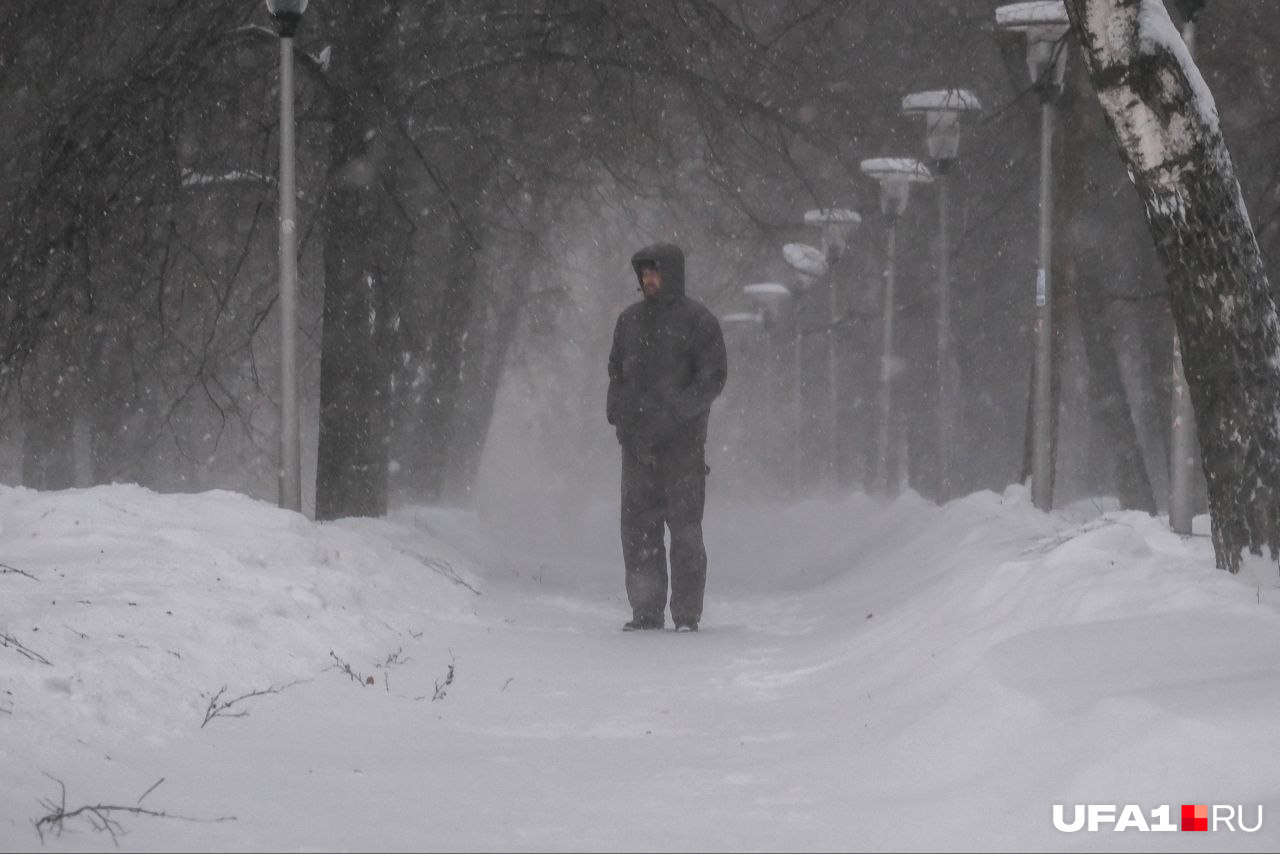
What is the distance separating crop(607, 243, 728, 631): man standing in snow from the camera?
361 inches

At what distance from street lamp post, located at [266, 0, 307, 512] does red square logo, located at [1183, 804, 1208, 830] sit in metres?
7.59

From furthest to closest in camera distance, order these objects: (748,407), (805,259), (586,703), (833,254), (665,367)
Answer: (748,407) → (805,259) → (833,254) → (665,367) → (586,703)

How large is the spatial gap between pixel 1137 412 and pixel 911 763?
3170cm

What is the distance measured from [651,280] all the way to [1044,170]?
582 centimetres

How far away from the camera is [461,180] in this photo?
1510 centimetres

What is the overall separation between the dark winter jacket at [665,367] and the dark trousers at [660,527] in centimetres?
12

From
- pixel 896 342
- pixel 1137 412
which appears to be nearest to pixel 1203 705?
pixel 896 342

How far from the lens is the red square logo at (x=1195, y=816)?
142 inches

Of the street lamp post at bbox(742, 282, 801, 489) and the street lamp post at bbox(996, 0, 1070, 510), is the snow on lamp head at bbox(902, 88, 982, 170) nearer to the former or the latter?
the street lamp post at bbox(996, 0, 1070, 510)

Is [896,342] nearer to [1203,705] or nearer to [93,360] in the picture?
[93,360]

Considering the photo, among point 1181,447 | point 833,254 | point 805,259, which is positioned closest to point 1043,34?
point 1181,447

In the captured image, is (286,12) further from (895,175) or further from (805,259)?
(805,259)

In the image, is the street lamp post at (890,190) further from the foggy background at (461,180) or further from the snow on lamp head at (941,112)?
the snow on lamp head at (941,112)

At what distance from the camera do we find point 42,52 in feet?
39.1
